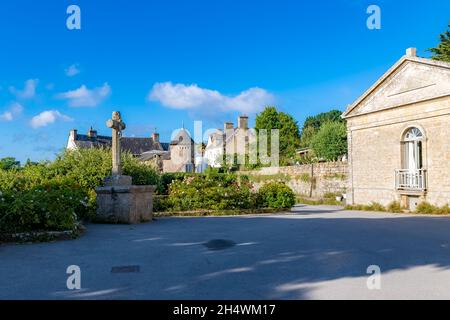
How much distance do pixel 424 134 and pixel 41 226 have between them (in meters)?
15.6

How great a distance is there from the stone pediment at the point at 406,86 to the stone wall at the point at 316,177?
23.2ft

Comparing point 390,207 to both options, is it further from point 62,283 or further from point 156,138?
point 156,138

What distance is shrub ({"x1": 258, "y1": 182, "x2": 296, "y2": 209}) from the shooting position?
14547 mm

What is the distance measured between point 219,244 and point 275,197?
7.88 m

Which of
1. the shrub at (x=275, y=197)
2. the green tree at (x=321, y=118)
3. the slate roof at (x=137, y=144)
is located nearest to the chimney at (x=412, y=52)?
the shrub at (x=275, y=197)

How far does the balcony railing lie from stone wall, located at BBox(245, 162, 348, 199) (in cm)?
823

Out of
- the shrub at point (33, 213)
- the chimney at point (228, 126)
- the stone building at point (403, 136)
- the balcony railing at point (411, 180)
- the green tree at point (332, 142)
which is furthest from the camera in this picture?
the chimney at point (228, 126)

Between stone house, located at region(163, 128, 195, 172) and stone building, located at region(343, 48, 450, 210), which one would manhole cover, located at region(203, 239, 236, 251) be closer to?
stone building, located at region(343, 48, 450, 210)

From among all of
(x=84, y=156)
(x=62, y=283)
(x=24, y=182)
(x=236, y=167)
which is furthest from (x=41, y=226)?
(x=236, y=167)

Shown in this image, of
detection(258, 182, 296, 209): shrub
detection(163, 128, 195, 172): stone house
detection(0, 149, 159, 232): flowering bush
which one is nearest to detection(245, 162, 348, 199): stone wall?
detection(258, 182, 296, 209): shrub

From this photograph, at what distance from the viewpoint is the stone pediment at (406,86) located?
15484 millimetres

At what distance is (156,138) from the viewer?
66.8 metres

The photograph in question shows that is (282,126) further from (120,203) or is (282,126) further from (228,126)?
(120,203)

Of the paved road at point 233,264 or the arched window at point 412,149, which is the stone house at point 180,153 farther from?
the paved road at point 233,264
